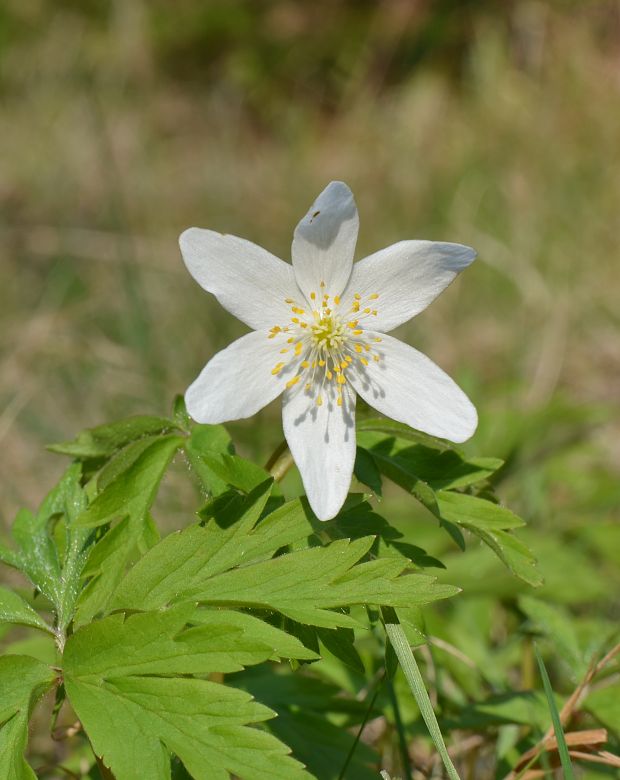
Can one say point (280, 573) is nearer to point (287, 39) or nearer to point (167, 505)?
point (167, 505)

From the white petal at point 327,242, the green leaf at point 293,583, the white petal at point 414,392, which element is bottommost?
the green leaf at point 293,583

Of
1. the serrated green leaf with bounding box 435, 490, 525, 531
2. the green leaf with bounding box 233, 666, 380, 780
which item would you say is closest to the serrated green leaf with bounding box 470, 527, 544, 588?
the serrated green leaf with bounding box 435, 490, 525, 531

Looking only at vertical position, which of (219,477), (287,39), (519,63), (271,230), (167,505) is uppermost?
(287,39)

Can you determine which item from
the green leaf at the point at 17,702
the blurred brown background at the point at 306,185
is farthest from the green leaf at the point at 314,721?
the blurred brown background at the point at 306,185

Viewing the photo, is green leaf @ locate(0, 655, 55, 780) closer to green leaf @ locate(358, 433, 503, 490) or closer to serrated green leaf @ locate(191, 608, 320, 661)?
serrated green leaf @ locate(191, 608, 320, 661)

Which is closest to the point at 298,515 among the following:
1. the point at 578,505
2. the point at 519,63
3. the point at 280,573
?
the point at 280,573

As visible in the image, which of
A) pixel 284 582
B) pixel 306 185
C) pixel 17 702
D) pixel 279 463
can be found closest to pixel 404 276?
pixel 279 463

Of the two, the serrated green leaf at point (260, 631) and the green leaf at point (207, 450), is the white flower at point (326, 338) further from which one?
the serrated green leaf at point (260, 631)
